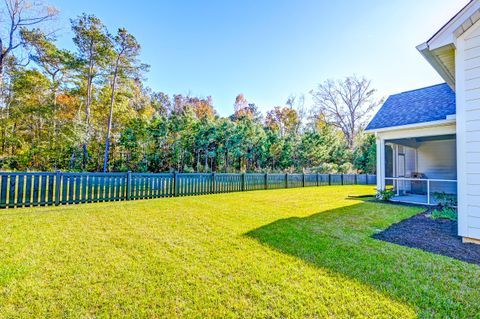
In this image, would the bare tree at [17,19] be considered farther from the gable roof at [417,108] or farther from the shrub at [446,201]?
the shrub at [446,201]

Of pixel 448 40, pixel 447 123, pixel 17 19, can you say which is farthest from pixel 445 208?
pixel 17 19

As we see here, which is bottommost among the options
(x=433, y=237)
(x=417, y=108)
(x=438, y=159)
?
(x=433, y=237)

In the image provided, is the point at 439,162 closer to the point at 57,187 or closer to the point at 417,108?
the point at 417,108

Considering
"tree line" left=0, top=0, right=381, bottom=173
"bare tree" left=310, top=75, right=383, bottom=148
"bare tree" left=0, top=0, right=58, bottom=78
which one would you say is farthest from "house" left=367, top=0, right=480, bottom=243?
"bare tree" left=310, top=75, right=383, bottom=148

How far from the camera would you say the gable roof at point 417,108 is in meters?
7.61

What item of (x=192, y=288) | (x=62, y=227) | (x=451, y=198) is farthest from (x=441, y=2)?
(x=62, y=227)

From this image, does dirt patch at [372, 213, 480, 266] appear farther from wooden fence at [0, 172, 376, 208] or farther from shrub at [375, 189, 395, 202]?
wooden fence at [0, 172, 376, 208]

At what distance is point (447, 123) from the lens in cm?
679

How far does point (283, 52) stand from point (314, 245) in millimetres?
13837

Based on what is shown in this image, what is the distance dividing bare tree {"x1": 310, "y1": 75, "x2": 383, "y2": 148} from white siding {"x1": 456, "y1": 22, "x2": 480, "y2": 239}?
1108 inches

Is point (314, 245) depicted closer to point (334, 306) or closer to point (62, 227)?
point (334, 306)

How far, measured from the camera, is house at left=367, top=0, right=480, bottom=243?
3.77m

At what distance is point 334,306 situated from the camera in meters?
2.00

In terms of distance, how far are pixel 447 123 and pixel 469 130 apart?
3862 millimetres
